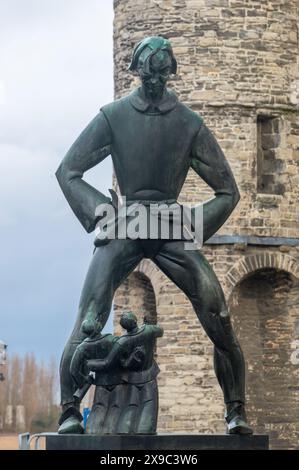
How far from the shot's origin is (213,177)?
15.5 metres

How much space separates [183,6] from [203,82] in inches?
55.8

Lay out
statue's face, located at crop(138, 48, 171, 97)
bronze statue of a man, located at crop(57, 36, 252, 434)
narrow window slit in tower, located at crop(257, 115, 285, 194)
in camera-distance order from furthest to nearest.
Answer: narrow window slit in tower, located at crop(257, 115, 285, 194) < statue's face, located at crop(138, 48, 171, 97) < bronze statue of a man, located at crop(57, 36, 252, 434)

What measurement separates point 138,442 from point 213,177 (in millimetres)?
2214

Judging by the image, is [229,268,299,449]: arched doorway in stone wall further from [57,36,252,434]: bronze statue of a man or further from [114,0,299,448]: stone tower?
[57,36,252,434]: bronze statue of a man

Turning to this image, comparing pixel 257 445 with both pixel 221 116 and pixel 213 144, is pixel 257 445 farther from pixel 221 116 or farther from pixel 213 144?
pixel 221 116

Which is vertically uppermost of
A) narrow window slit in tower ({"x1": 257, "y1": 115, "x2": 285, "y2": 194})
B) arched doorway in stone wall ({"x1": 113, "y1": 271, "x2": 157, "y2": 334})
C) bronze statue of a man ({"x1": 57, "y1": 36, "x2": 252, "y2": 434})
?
narrow window slit in tower ({"x1": 257, "y1": 115, "x2": 285, "y2": 194})

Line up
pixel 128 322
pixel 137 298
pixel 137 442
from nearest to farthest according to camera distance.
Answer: pixel 137 442 → pixel 128 322 → pixel 137 298

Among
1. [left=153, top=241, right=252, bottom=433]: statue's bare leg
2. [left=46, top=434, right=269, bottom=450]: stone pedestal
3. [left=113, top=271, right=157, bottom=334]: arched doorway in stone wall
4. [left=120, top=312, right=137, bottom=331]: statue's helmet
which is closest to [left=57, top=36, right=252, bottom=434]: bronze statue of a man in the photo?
[left=153, top=241, right=252, bottom=433]: statue's bare leg

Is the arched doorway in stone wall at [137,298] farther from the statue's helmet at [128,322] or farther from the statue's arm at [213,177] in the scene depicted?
the statue's helmet at [128,322]

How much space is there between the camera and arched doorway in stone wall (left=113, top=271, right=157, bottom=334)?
3712cm

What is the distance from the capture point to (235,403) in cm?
1512

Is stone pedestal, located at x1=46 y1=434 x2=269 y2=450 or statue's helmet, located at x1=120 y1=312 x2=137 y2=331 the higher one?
statue's helmet, located at x1=120 y1=312 x2=137 y2=331

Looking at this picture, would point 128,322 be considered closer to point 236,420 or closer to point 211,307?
point 211,307

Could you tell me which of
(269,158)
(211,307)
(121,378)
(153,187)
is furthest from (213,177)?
(269,158)
